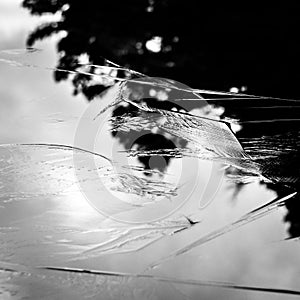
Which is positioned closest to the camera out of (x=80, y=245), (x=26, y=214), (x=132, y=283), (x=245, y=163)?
(x=132, y=283)

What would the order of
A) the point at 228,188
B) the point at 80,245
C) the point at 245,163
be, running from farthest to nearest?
the point at 245,163, the point at 228,188, the point at 80,245

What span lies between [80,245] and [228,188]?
580 millimetres

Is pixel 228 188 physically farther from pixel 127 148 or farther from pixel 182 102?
pixel 182 102

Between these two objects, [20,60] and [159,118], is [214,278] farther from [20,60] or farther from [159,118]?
[20,60]

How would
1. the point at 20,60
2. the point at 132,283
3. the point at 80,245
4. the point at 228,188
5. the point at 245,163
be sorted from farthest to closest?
the point at 20,60 < the point at 245,163 < the point at 228,188 < the point at 80,245 < the point at 132,283

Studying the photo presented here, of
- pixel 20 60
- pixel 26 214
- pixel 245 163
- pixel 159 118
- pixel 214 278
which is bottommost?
pixel 214 278

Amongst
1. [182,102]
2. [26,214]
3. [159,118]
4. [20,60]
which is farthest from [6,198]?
[20,60]

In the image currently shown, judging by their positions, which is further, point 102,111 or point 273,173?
point 102,111

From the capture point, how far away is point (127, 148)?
1856 millimetres

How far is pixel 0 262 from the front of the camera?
116 centimetres

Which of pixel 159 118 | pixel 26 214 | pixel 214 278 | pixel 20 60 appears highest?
pixel 20 60

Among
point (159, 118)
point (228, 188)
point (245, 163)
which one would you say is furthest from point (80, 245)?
point (159, 118)

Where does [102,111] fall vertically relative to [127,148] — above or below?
above

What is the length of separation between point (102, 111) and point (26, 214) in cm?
82
